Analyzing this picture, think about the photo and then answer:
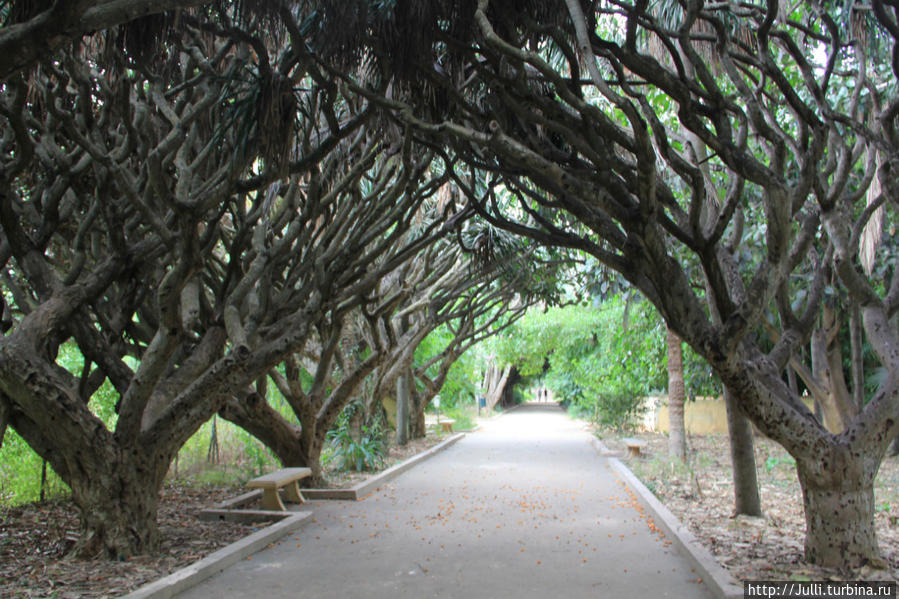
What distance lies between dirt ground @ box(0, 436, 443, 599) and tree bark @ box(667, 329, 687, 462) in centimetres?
770

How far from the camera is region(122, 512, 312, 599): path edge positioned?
5.03 metres

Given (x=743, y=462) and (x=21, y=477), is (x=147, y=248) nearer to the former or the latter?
(x=21, y=477)

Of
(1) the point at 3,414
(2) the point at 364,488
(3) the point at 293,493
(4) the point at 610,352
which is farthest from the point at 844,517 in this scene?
(4) the point at 610,352

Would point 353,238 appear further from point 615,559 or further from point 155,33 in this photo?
point 615,559

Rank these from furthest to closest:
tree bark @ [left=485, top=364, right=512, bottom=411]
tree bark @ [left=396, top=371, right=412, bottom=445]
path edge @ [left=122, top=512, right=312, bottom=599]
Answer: tree bark @ [left=485, top=364, right=512, bottom=411], tree bark @ [left=396, top=371, right=412, bottom=445], path edge @ [left=122, top=512, right=312, bottom=599]

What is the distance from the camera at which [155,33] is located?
530cm

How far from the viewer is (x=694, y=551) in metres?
6.14

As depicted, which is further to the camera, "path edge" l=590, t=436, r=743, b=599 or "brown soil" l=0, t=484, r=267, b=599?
"brown soil" l=0, t=484, r=267, b=599

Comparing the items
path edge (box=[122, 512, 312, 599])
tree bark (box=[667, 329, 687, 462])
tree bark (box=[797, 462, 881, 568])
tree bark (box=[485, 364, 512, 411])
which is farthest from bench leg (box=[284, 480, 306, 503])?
tree bark (box=[485, 364, 512, 411])

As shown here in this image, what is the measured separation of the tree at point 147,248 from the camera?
19.1 feet

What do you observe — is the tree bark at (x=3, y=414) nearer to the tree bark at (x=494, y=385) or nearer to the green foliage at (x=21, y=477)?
the green foliage at (x=21, y=477)

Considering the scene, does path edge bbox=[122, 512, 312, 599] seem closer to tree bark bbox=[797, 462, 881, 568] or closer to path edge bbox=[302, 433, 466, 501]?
path edge bbox=[302, 433, 466, 501]

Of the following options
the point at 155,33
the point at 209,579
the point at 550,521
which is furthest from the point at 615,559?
the point at 155,33

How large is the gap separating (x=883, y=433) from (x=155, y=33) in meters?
6.57
